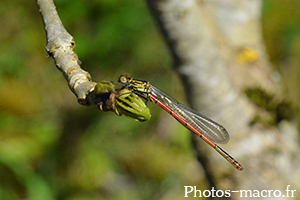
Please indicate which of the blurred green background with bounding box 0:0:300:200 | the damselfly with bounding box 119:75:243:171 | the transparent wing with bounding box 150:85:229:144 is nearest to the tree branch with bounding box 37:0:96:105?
the damselfly with bounding box 119:75:243:171

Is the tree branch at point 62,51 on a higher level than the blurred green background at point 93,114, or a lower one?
lower

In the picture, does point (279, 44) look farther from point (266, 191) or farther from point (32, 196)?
point (32, 196)

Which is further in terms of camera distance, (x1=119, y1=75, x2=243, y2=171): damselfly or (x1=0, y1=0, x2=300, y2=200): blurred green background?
(x1=0, y1=0, x2=300, y2=200): blurred green background

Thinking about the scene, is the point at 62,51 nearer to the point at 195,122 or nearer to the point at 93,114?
the point at 195,122

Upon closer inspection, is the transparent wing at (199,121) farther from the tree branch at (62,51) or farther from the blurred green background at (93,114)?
the tree branch at (62,51)

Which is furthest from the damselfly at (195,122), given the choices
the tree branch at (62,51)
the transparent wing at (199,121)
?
the tree branch at (62,51)

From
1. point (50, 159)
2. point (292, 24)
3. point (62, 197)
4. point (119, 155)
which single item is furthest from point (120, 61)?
point (292, 24)

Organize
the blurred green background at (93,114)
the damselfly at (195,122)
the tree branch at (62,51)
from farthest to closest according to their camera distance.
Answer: the blurred green background at (93,114), the damselfly at (195,122), the tree branch at (62,51)

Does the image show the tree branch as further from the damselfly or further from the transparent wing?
the transparent wing

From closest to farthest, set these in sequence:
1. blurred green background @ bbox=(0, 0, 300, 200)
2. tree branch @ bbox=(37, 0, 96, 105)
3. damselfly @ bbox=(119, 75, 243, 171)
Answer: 1. tree branch @ bbox=(37, 0, 96, 105)
2. damselfly @ bbox=(119, 75, 243, 171)
3. blurred green background @ bbox=(0, 0, 300, 200)
